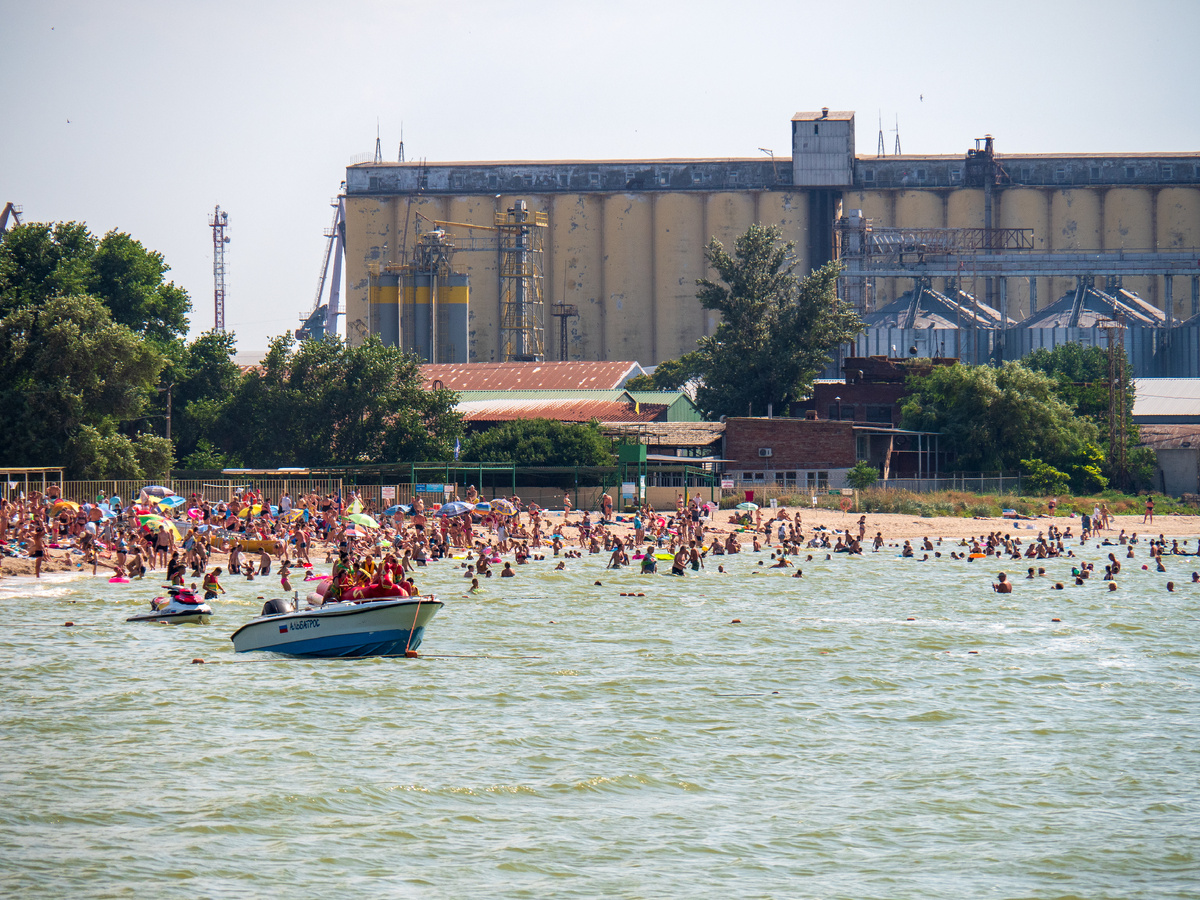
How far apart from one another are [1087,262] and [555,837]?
8787 centimetres

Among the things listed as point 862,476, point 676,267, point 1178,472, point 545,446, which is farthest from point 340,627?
point 676,267

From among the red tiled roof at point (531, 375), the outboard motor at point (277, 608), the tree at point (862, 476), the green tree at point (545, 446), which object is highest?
the red tiled roof at point (531, 375)

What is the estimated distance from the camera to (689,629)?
30.3m

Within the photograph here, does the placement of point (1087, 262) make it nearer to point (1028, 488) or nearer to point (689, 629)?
point (1028, 488)

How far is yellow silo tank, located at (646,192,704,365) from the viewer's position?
99.2m

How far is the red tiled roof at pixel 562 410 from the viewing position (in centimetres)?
6769

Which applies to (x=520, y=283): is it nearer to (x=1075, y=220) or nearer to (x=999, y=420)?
(x=1075, y=220)

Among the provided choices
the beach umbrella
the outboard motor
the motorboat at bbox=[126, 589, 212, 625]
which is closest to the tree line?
the beach umbrella

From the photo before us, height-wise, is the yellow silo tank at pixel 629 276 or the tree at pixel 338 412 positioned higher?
the yellow silo tank at pixel 629 276

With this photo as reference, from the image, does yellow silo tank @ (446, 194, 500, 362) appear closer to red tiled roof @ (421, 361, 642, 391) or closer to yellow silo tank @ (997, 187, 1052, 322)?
red tiled roof @ (421, 361, 642, 391)

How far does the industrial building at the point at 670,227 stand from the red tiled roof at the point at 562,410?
23.8 m

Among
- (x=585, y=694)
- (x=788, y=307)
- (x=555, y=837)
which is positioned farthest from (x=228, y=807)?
(x=788, y=307)

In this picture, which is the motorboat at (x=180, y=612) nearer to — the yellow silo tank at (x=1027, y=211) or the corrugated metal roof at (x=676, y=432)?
the corrugated metal roof at (x=676, y=432)

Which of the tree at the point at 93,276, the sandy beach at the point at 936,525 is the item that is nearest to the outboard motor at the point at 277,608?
the sandy beach at the point at 936,525
